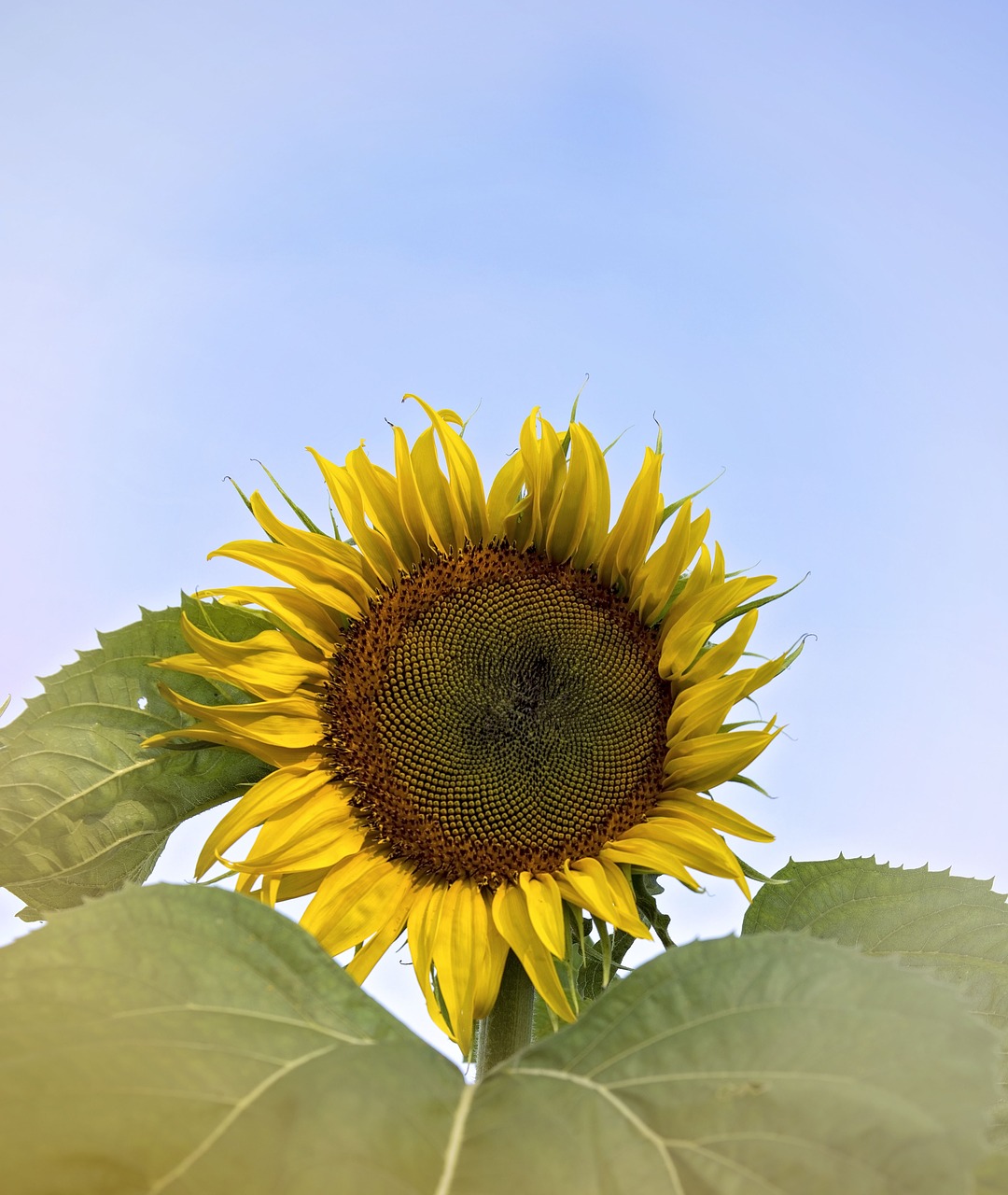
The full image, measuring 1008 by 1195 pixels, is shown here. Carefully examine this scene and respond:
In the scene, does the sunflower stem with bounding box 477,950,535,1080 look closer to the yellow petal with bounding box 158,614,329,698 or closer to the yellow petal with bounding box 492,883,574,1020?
the yellow petal with bounding box 492,883,574,1020

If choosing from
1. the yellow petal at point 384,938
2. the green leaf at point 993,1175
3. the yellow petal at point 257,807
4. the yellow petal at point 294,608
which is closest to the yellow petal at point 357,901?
the yellow petal at point 384,938

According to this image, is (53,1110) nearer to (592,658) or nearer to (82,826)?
(82,826)

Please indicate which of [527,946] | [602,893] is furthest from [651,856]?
[527,946]

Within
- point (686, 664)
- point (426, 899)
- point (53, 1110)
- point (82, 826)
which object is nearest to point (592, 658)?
point (686, 664)

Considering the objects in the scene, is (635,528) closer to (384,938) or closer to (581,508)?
(581,508)

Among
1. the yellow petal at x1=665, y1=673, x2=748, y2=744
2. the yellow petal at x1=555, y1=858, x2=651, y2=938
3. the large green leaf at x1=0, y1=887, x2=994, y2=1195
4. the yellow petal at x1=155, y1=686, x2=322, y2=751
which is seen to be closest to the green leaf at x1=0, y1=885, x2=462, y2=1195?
the large green leaf at x1=0, y1=887, x2=994, y2=1195
